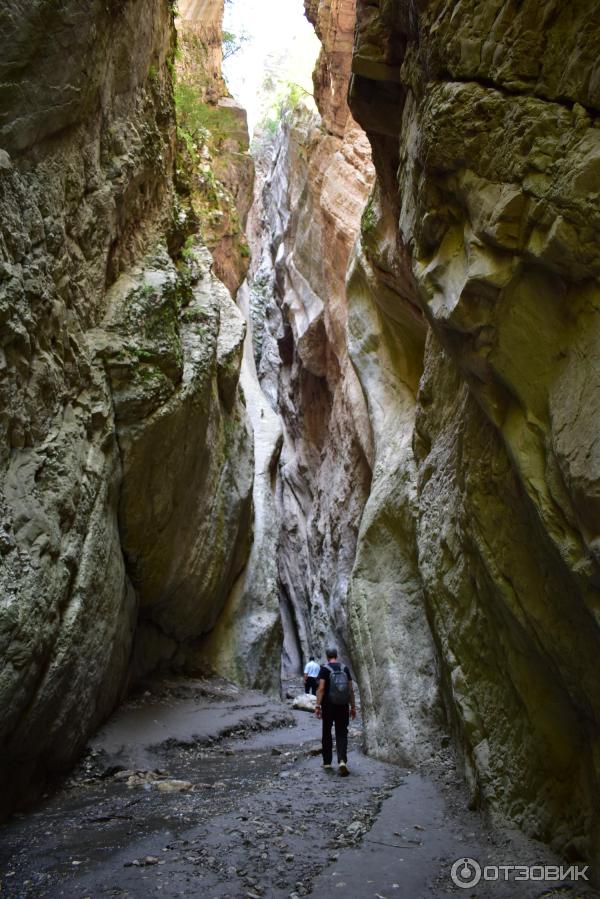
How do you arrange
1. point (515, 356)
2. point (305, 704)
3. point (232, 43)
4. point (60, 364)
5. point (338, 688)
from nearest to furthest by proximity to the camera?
point (515, 356) < point (60, 364) < point (338, 688) < point (305, 704) < point (232, 43)

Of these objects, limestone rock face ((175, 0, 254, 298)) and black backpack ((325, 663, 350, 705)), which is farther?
limestone rock face ((175, 0, 254, 298))

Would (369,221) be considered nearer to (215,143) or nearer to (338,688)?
(338,688)

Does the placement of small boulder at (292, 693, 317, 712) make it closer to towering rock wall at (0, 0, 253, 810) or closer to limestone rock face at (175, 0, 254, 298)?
towering rock wall at (0, 0, 253, 810)

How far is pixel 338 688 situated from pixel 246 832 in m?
2.74

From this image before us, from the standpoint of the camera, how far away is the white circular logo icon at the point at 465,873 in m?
4.71

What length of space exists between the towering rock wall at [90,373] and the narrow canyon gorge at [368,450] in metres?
0.05

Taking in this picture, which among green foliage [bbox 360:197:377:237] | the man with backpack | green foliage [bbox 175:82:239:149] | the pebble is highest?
green foliage [bbox 175:82:239:149]

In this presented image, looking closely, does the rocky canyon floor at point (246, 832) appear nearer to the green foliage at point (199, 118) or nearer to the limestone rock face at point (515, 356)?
the limestone rock face at point (515, 356)

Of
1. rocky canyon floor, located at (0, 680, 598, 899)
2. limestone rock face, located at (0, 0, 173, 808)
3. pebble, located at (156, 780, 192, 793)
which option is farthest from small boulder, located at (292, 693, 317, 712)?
pebble, located at (156, 780, 192, 793)

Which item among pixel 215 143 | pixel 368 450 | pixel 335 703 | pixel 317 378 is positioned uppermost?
pixel 215 143

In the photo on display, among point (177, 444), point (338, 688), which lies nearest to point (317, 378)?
point (177, 444)

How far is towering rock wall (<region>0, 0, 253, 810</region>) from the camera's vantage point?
6.24 m

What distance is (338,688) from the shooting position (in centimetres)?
827

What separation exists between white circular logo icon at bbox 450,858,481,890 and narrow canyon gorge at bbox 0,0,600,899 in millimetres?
85
